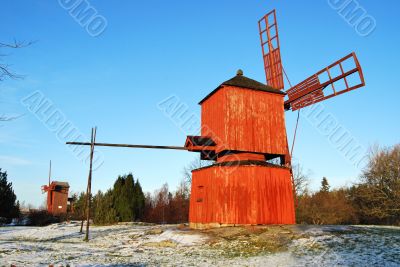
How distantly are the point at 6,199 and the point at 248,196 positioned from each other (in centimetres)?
3490

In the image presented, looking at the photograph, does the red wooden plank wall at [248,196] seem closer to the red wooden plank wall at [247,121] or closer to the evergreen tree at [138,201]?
the red wooden plank wall at [247,121]

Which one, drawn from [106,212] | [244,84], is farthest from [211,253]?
[106,212]

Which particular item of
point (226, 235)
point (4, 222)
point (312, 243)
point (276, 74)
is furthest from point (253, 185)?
point (4, 222)

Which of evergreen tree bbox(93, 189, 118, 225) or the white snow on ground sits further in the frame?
evergreen tree bbox(93, 189, 118, 225)

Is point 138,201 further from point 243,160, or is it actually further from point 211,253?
point 211,253

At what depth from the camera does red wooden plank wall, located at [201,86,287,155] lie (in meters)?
19.5

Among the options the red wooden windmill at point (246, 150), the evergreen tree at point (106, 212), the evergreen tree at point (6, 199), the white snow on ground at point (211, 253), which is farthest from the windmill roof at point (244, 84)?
the evergreen tree at point (6, 199)

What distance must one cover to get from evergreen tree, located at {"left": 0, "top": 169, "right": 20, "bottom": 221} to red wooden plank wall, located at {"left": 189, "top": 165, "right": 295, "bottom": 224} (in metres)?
31.4

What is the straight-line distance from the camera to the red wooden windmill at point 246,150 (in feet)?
61.0

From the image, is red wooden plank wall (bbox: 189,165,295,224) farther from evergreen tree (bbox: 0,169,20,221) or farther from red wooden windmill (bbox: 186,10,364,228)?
evergreen tree (bbox: 0,169,20,221)

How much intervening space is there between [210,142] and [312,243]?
894 centimetres

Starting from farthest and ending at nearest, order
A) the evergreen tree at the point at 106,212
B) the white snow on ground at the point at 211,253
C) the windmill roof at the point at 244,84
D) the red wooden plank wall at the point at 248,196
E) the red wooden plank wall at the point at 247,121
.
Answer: the evergreen tree at the point at 106,212 → the windmill roof at the point at 244,84 → the red wooden plank wall at the point at 247,121 → the red wooden plank wall at the point at 248,196 → the white snow on ground at the point at 211,253

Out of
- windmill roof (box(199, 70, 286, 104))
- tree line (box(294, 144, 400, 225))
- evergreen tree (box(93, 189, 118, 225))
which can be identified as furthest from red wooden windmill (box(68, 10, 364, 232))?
tree line (box(294, 144, 400, 225))

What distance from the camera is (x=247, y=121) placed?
1988cm
